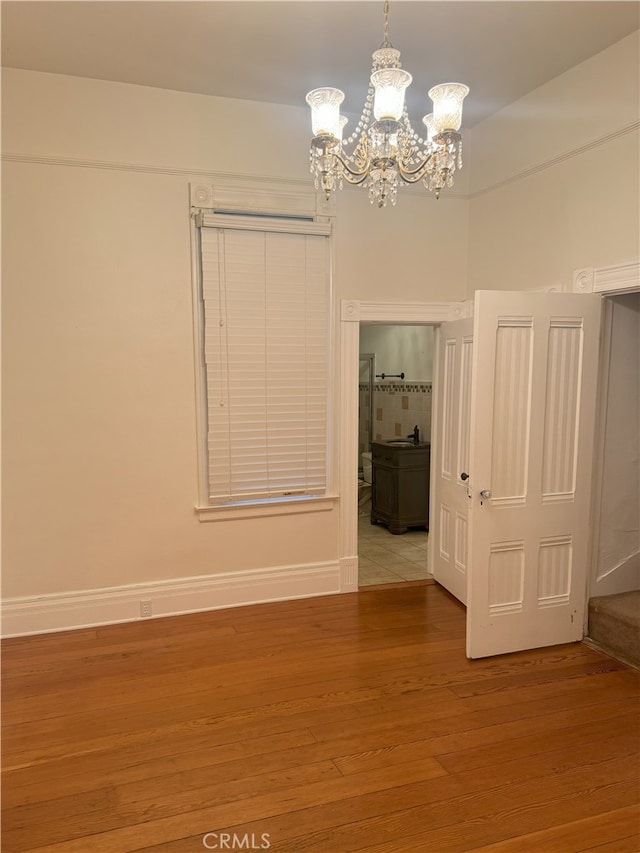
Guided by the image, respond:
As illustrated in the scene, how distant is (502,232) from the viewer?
13.4 feet

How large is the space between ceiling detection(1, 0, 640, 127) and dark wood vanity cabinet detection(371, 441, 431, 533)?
3.42 metres

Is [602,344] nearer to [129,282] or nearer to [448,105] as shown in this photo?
[448,105]

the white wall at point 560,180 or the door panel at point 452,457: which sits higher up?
the white wall at point 560,180

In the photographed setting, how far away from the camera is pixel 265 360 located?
4027 millimetres

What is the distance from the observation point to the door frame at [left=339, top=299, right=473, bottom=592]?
4215 millimetres

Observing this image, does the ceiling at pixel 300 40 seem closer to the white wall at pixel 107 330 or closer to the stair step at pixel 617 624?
the white wall at pixel 107 330

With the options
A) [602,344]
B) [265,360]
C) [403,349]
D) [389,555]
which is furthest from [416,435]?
[602,344]

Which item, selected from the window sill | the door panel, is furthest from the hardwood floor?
the window sill

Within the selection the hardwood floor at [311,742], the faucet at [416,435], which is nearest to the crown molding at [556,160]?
the faucet at [416,435]

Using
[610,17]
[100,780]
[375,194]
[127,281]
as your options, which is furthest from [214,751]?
[610,17]

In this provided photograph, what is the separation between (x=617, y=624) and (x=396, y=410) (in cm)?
406

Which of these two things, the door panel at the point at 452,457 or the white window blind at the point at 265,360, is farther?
the door panel at the point at 452,457

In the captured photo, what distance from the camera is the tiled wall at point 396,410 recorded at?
6539 millimetres

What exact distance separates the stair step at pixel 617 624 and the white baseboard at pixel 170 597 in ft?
5.71
